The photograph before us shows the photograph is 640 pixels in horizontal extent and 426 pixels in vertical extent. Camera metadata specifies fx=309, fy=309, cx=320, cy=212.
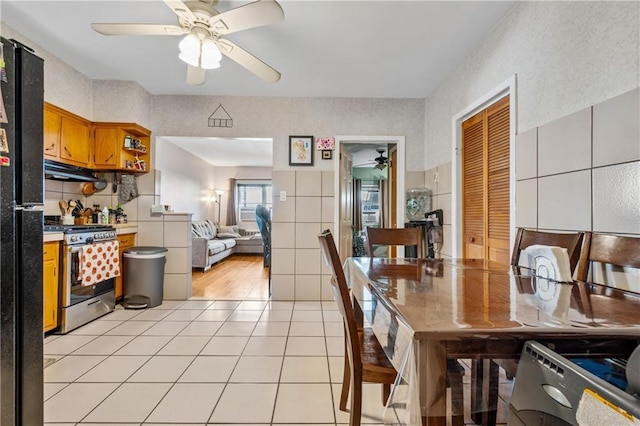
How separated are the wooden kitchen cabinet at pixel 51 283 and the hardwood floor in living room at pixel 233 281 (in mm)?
1486

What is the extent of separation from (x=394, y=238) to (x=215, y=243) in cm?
469

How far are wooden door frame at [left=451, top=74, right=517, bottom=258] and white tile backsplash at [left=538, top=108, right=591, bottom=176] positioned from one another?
275 millimetres

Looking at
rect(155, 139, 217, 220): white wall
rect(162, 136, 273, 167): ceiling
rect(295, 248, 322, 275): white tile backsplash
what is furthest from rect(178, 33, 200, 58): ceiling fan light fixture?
rect(155, 139, 217, 220): white wall

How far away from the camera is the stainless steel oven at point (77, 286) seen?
2.60 meters

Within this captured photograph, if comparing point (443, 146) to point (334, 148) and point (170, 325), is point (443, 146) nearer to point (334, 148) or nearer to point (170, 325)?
point (334, 148)

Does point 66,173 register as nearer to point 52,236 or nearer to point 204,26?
point 52,236

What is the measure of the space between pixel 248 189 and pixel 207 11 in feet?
23.4

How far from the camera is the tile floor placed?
159cm

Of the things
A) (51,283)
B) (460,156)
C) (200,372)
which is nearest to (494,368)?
(200,372)

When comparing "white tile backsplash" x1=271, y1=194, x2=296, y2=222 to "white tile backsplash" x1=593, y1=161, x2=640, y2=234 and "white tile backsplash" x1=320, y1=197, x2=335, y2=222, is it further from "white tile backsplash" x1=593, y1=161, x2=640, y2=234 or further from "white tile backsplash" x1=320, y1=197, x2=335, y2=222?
"white tile backsplash" x1=593, y1=161, x2=640, y2=234

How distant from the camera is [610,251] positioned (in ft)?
4.00

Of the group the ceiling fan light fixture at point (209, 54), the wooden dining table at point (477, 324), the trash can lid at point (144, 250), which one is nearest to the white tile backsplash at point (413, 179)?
the ceiling fan light fixture at point (209, 54)

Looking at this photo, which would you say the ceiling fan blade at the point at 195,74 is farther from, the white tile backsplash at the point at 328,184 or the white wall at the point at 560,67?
the white wall at the point at 560,67

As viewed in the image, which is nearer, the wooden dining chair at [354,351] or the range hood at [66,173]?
the wooden dining chair at [354,351]
